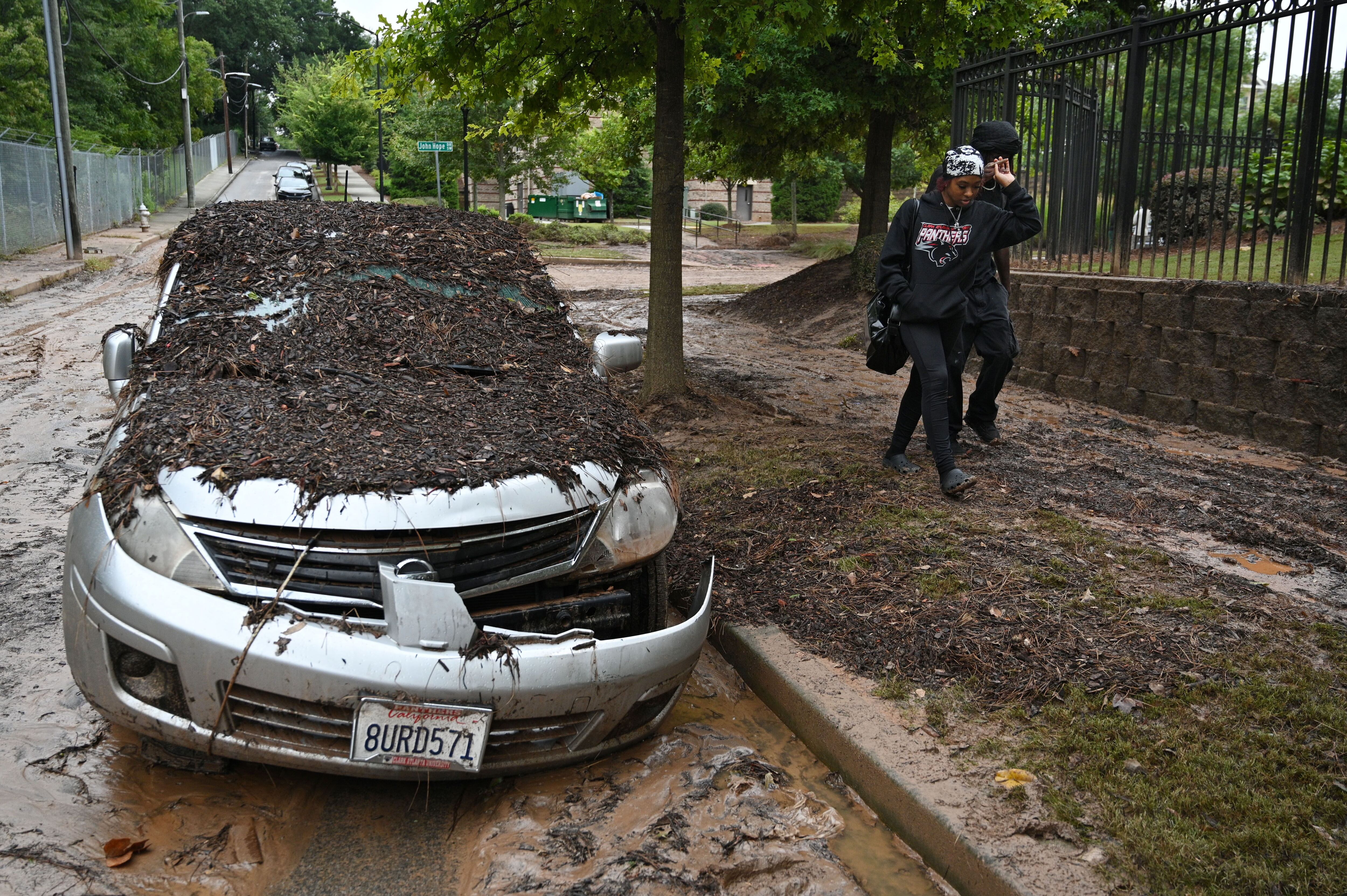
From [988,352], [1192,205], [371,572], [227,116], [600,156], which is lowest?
[371,572]

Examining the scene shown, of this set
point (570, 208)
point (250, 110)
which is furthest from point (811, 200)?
point (250, 110)

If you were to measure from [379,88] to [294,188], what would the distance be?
26.3m

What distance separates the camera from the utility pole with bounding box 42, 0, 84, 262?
2153cm

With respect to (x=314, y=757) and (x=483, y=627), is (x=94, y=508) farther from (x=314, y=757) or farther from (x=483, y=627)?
(x=483, y=627)

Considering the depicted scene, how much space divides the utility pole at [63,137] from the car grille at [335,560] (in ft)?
74.8

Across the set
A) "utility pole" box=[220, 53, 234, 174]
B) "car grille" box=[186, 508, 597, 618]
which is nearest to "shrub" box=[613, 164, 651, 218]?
"utility pole" box=[220, 53, 234, 174]

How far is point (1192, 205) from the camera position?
9.30 meters

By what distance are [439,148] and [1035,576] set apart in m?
23.6

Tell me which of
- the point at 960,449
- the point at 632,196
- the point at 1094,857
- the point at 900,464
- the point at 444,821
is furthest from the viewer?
the point at 632,196

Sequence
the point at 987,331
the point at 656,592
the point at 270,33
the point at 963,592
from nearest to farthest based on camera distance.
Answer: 1. the point at 656,592
2. the point at 963,592
3. the point at 987,331
4. the point at 270,33

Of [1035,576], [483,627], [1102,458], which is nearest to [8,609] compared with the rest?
[483,627]

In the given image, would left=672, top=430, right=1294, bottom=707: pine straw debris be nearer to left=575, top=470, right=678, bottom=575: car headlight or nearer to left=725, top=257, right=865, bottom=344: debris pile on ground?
left=575, top=470, right=678, bottom=575: car headlight

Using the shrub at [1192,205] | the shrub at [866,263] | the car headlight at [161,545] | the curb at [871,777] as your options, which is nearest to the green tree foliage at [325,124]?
the shrub at [866,263]

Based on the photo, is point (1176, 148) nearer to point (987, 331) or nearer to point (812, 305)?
point (987, 331)
